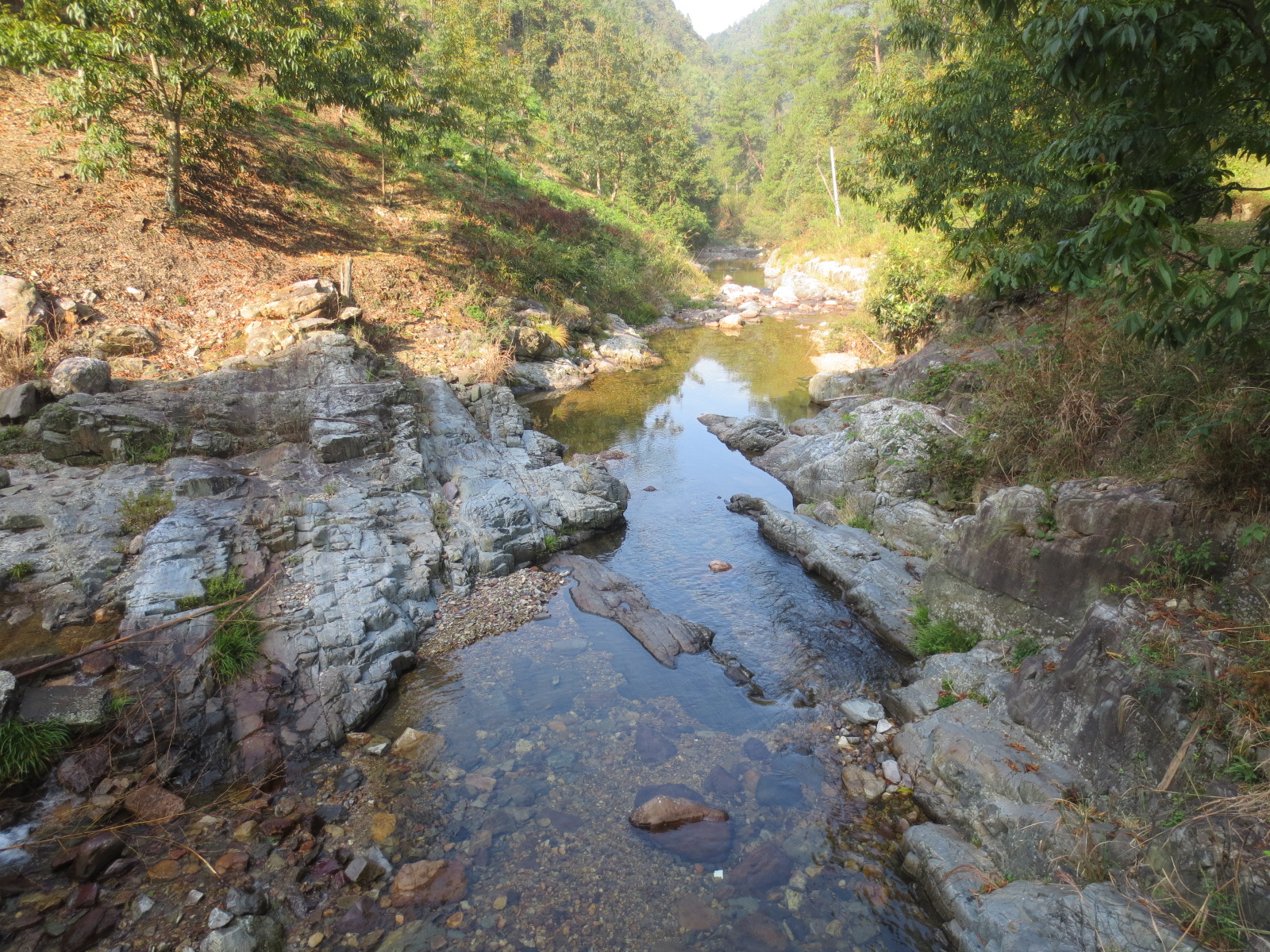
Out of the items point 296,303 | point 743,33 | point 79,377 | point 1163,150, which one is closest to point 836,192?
point 296,303

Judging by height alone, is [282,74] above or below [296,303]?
above

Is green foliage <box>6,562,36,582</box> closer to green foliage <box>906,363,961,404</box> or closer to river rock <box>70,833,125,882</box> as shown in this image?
river rock <box>70,833,125,882</box>

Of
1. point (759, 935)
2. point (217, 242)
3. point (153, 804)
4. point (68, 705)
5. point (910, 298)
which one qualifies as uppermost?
point (217, 242)

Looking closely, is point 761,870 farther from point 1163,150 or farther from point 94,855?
point 1163,150

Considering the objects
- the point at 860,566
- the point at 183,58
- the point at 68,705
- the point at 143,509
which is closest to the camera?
the point at 68,705

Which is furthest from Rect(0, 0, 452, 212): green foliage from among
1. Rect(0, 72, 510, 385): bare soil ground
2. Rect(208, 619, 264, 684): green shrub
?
Rect(208, 619, 264, 684): green shrub

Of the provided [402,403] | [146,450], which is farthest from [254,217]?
[146,450]

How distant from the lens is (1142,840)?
13.5ft

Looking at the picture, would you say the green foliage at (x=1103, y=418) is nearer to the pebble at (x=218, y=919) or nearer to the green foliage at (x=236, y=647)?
the pebble at (x=218, y=919)

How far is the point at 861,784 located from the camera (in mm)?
5895

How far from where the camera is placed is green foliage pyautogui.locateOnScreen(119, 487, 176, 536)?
7.45 m

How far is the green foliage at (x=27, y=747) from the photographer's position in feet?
16.6

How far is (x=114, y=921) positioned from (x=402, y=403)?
29.0ft

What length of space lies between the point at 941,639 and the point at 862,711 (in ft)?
4.55
